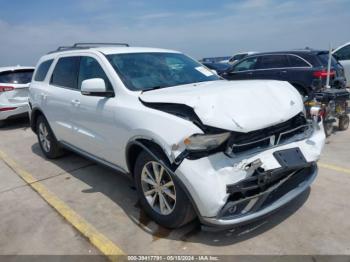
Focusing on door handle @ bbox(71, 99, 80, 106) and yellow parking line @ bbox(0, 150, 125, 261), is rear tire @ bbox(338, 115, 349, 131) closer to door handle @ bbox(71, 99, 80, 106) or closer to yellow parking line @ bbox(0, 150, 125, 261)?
door handle @ bbox(71, 99, 80, 106)

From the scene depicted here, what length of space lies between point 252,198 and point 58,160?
155 inches

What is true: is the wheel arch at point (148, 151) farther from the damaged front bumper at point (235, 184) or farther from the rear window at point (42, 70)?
the rear window at point (42, 70)

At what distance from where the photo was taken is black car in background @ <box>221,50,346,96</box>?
750cm

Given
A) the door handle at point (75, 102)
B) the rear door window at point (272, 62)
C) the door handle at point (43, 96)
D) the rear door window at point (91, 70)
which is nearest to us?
the rear door window at point (91, 70)

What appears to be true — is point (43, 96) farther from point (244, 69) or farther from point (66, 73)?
point (244, 69)

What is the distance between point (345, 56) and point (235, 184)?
8.91 m

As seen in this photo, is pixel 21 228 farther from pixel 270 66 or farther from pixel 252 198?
pixel 270 66

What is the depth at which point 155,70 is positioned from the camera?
12.6ft

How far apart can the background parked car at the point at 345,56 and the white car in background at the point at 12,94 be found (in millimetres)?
8891

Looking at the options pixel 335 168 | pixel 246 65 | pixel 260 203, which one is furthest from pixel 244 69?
pixel 260 203

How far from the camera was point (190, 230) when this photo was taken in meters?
3.08

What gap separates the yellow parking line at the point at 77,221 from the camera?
9.45ft

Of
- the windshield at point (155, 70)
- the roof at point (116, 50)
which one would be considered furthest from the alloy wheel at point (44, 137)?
the windshield at point (155, 70)

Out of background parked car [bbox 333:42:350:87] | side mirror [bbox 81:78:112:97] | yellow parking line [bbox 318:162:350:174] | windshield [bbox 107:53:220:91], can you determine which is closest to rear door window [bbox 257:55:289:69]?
background parked car [bbox 333:42:350:87]
